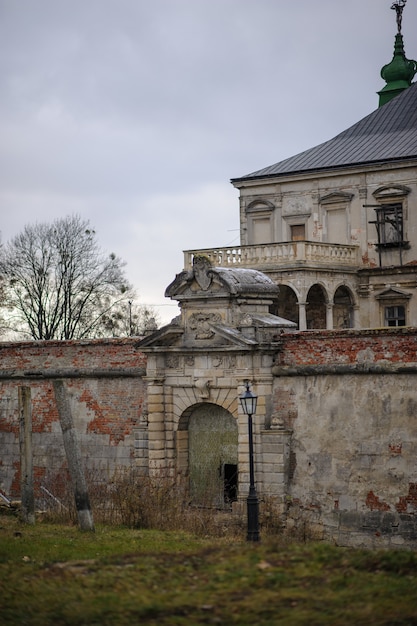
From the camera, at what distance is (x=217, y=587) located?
13.6 m

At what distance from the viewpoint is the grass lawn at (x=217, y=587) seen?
12.6m

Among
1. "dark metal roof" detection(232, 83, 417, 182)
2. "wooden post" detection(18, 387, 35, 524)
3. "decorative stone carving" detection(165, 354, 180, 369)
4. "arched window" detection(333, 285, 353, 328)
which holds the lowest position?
"wooden post" detection(18, 387, 35, 524)

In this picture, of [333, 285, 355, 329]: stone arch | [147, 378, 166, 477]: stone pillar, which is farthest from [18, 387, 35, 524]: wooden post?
[333, 285, 355, 329]: stone arch

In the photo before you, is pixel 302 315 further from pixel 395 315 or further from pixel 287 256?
pixel 395 315

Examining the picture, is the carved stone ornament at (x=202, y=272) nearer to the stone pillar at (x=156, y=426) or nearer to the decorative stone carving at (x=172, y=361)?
the decorative stone carving at (x=172, y=361)

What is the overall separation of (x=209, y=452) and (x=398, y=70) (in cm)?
3090

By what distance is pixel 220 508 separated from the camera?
2573 centimetres

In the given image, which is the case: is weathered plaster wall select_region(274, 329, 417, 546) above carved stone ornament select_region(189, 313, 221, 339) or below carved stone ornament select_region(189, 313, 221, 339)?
below

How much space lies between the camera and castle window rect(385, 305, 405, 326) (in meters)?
41.5

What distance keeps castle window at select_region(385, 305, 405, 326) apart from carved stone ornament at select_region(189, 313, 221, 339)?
16.8m

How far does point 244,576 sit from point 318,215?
99.2 feet

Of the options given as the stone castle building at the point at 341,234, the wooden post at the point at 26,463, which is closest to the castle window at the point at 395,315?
the stone castle building at the point at 341,234

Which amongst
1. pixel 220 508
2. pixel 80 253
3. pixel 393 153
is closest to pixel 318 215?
pixel 393 153

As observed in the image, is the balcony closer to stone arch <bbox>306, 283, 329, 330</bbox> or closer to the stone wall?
stone arch <bbox>306, 283, 329, 330</bbox>
